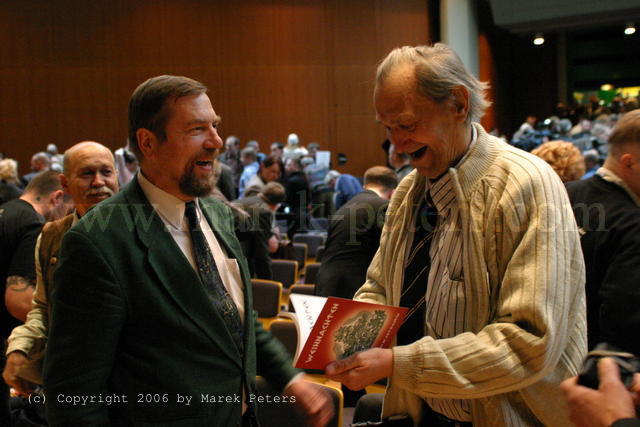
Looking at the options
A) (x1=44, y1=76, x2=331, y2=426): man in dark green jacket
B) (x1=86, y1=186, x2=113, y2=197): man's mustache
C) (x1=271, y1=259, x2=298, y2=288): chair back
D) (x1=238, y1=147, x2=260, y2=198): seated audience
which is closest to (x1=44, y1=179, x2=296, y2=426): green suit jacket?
(x1=44, y1=76, x2=331, y2=426): man in dark green jacket

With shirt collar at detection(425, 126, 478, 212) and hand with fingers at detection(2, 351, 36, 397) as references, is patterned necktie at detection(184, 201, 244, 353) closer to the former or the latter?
shirt collar at detection(425, 126, 478, 212)

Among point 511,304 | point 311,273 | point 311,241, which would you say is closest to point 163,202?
point 511,304

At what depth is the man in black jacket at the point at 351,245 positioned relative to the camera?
384cm

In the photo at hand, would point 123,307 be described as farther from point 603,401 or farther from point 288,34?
point 288,34

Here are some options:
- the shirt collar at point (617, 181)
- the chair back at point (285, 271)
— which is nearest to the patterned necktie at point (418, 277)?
the shirt collar at point (617, 181)

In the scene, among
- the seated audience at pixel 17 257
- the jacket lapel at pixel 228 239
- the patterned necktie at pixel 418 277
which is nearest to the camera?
the patterned necktie at pixel 418 277

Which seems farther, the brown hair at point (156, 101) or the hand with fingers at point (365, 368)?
the brown hair at point (156, 101)

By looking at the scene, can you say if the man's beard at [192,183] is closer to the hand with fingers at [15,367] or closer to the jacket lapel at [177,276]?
the jacket lapel at [177,276]

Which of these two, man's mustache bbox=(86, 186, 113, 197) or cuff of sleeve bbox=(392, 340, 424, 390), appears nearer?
cuff of sleeve bbox=(392, 340, 424, 390)

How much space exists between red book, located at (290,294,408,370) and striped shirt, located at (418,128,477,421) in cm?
12

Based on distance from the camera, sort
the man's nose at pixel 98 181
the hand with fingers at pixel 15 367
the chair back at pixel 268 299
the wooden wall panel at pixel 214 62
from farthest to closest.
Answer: the wooden wall panel at pixel 214 62, the chair back at pixel 268 299, the man's nose at pixel 98 181, the hand with fingers at pixel 15 367

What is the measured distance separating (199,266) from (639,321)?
1.68 m

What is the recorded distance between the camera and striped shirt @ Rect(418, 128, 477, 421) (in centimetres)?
160

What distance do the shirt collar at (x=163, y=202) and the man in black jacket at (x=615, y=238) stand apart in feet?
5.44
